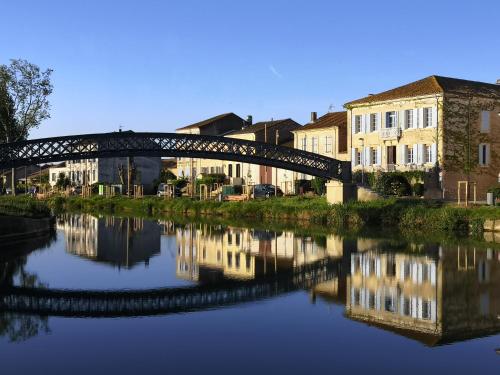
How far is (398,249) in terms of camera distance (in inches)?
1029

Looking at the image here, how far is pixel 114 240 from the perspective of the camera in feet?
105

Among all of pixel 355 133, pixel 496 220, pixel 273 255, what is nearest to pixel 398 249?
pixel 273 255

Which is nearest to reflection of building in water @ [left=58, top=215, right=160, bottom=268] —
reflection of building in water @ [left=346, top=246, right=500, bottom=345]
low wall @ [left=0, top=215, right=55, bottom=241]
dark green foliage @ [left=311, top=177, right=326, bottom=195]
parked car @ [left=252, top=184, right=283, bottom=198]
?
low wall @ [left=0, top=215, right=55, bottom=241]

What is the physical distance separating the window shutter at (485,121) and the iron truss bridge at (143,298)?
30.8m

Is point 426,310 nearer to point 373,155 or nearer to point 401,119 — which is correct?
point 401,119

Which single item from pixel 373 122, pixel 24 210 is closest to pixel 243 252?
pixel 24 210

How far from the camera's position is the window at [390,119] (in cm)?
4884

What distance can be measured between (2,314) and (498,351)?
1011cm

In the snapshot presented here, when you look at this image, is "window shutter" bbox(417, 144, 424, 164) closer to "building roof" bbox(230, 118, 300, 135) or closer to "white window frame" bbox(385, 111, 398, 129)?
"white window frame" bbox(385, 111, 398, 129)

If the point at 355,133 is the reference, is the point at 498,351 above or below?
below

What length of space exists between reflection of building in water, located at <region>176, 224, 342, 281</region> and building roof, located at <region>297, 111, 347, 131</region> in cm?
2576

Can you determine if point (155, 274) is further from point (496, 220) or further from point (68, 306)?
point (496, 220)

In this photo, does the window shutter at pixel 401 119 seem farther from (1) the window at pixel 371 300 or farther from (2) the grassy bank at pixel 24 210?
(1) the window at pixel 371 300

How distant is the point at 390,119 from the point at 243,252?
86.8 feet
